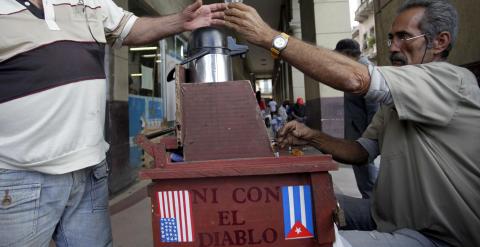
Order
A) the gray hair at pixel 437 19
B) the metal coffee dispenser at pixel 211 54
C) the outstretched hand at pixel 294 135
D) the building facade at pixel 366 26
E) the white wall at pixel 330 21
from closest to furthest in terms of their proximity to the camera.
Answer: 1. the gray hair at pixel 437 19
2. the metal coffee dispenser at pixel 211 54
3. the outstretched hand at pixel 294 135
4. the white wall at pixel 330 21
5. the building facade at pixel 366 26

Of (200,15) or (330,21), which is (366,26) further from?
(200,15)

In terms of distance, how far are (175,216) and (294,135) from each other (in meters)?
1.02

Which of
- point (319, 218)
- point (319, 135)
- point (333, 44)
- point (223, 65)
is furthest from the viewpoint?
point (333, 44)

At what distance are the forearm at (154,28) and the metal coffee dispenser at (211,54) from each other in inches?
3.8

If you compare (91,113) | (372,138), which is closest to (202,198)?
(91,113)

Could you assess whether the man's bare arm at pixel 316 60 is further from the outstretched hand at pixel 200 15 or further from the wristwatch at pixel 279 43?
the outstretched hand at pixel 200 15

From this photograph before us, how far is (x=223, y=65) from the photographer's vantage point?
69.3 inches

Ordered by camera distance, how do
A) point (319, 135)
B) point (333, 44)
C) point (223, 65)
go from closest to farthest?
point (223, 65) → point (319, 135) → point (333, 44)

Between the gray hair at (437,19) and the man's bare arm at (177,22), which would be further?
the man's bare arm at (177,22)

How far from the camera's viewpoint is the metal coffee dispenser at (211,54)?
169 cm

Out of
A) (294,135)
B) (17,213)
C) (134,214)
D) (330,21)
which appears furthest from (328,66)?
(330,21)

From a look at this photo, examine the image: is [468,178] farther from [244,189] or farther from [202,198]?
[202,198]

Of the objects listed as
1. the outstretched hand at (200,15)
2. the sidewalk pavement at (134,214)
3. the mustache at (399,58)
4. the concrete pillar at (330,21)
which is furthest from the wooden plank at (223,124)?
the concrete pillar at (330,21)

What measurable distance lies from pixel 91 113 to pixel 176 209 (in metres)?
0.60
